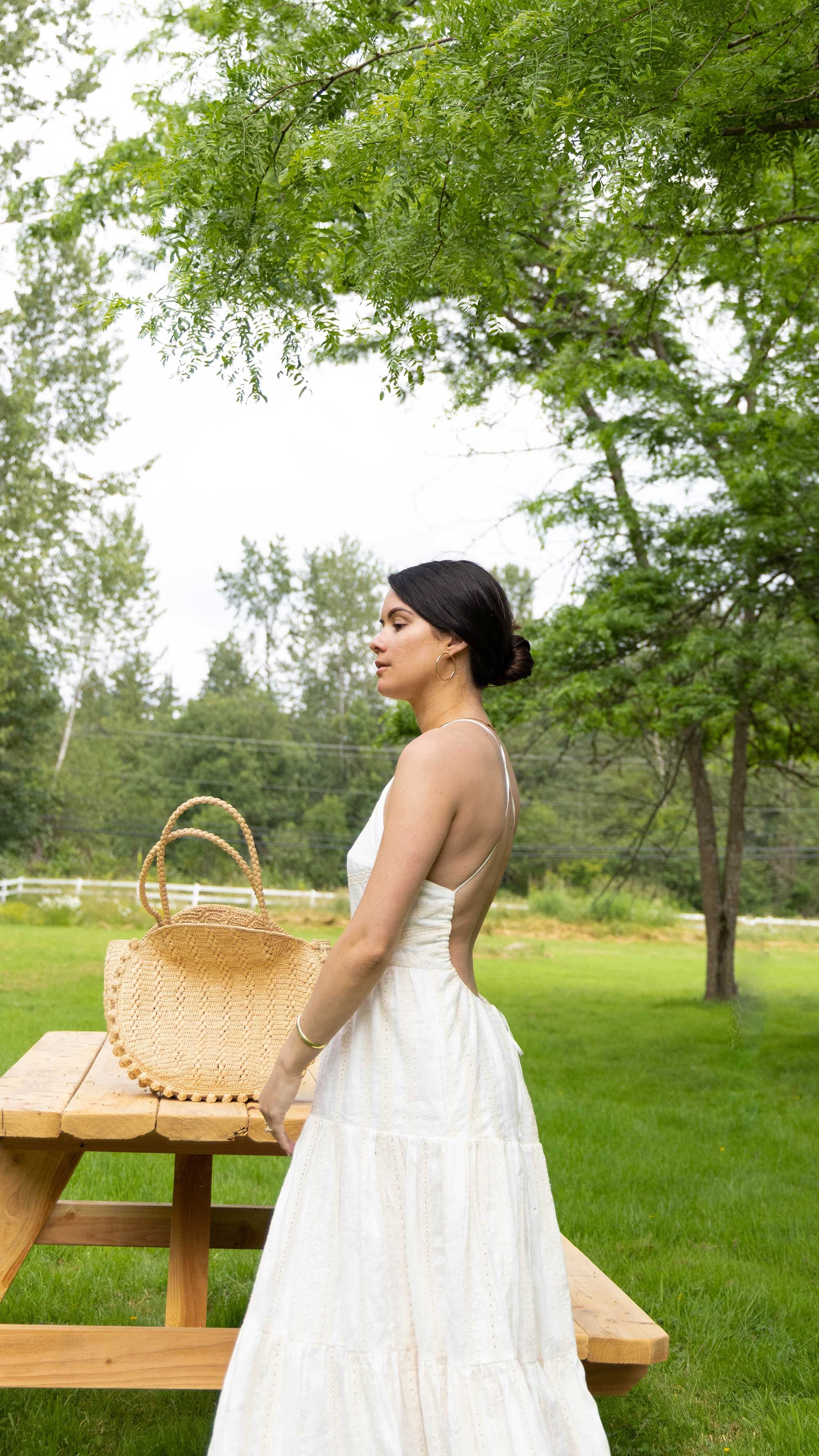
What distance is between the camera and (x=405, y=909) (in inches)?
71.8

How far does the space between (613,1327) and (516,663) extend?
132cm

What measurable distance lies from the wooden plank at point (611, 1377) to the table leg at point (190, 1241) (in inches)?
41.8

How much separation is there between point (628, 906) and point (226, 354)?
23.1 meters

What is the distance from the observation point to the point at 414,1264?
181cm

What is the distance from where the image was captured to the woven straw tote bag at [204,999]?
2.41 metres

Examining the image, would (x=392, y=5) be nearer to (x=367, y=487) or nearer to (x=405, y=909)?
(x=405, y=909)

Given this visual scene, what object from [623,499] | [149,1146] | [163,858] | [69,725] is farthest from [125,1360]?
[69,725]

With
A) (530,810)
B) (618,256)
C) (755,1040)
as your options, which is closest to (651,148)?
(618,256)

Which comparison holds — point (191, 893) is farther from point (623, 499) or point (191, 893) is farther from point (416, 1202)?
point (416, 1202)

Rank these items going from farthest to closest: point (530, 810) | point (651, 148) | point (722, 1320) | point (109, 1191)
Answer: point (530, 810)
point (109, 1191)
point (722, 1320)
point (651, 148)

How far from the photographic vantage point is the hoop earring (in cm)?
204

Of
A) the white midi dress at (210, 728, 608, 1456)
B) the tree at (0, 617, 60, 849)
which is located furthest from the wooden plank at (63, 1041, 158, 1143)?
the tree at (0, 617, 60, 849)

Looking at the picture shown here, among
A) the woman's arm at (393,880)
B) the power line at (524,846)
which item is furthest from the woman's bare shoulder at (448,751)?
the power line at (524,846)

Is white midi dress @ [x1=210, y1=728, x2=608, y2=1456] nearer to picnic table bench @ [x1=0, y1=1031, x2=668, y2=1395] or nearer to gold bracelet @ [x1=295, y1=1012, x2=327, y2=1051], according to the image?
gold bracelet @ [x1=295, y1=1012, x2=327, y2=1051]
